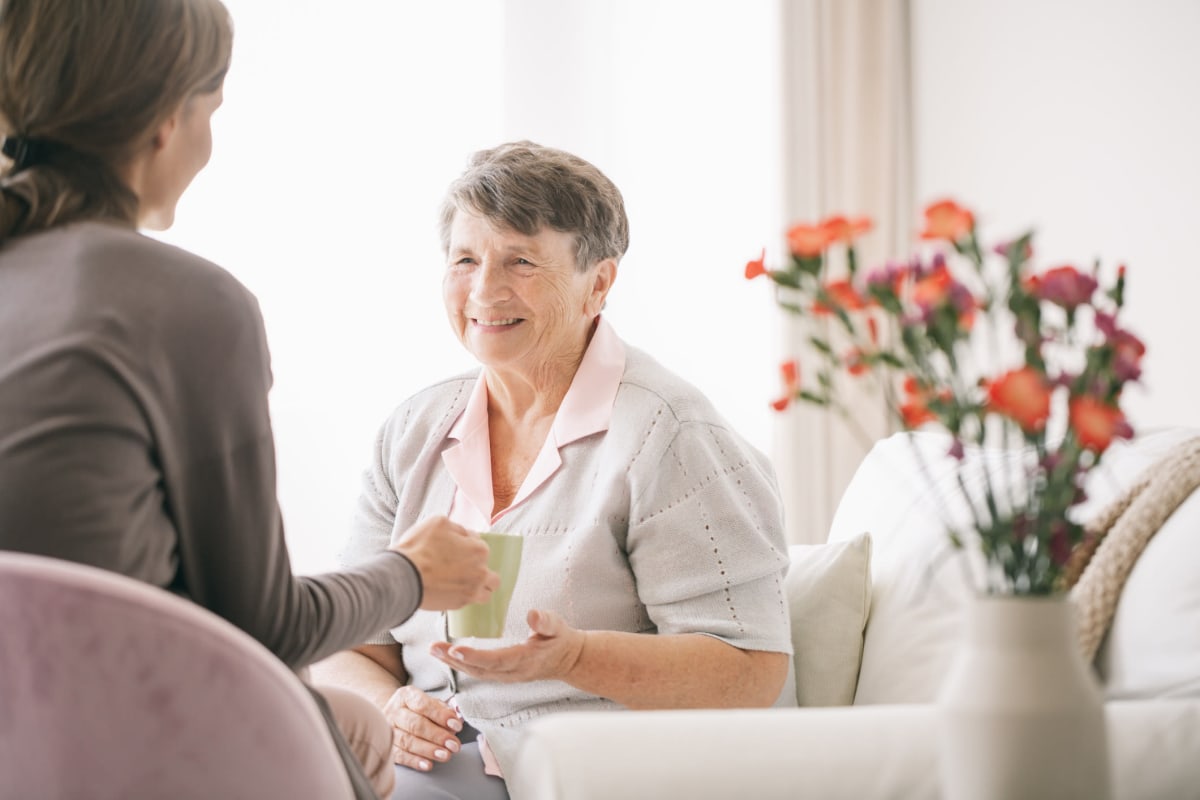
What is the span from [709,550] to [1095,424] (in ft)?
3.19

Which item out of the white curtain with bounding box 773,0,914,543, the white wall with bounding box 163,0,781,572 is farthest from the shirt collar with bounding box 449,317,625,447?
the white curtain with bounding box 773,0,914,543

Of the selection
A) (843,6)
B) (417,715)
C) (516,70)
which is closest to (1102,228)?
(843,6)

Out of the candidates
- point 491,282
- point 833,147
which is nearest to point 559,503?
point 491,282

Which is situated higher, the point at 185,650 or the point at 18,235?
the point at 18,235

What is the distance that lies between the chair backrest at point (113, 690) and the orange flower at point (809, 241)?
0.54 metres

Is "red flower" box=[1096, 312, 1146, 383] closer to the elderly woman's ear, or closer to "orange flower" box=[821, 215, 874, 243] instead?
"orange flower" box=[821, 215, 874, 243]

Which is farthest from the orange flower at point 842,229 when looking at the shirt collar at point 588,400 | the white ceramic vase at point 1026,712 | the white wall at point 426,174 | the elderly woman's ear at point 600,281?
the white wall at point 426,174

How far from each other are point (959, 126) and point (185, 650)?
282 cm

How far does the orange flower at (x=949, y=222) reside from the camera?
2.90 feet

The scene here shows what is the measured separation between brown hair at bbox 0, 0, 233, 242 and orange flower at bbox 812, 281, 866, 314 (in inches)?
26.2

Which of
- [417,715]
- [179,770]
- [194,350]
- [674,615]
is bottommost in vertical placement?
[417,715]

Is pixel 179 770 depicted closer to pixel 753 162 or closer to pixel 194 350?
pixel 194 350

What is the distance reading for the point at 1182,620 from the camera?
53.4 inches

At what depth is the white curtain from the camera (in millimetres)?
3363
